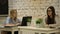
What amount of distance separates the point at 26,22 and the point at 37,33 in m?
0.64

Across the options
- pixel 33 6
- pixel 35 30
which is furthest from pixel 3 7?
pixel 35 30

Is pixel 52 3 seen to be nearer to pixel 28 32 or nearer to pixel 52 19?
pixel 52 19

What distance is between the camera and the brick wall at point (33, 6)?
4.20m

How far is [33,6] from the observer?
4.40m

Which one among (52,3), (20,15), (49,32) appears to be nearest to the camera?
(49,32)

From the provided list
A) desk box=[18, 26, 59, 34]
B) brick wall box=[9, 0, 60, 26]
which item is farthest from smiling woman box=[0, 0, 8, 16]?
desk box=[18, 26, 59, 34]

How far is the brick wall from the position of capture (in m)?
4.20

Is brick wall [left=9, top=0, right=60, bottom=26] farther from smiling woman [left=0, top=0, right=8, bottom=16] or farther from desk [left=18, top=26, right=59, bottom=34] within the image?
→ desk [left=18, top=26, right=59, bottom=34]

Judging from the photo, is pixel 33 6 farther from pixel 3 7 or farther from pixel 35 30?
pixel 35 30

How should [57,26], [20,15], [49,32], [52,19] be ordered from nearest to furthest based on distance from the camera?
1. [49,32]
2. [57,26]
3. [52,19]
4. [20,15]

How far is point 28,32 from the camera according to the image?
125 inches

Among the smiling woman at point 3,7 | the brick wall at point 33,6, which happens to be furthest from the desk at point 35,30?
the smiling woman at point 3,7

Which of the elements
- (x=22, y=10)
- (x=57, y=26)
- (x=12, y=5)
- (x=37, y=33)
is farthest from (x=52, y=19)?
(x=12, y=5)

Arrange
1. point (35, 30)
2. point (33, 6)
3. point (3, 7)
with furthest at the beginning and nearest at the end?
point (3, 7) < point (33, 6) < point (35, 30)
